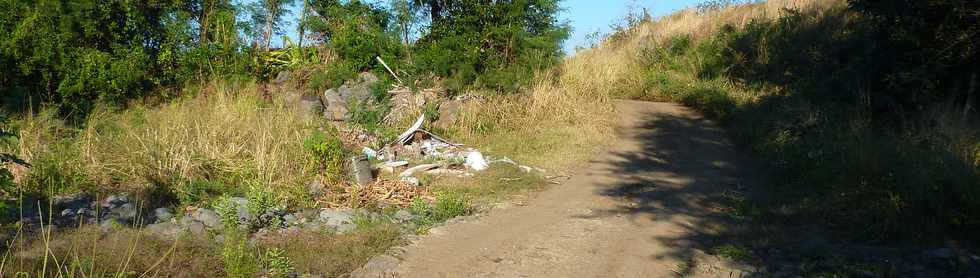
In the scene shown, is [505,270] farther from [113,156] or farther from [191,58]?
[191,58]

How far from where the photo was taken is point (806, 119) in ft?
35.5

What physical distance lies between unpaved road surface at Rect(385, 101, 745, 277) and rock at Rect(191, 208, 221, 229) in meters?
1.78

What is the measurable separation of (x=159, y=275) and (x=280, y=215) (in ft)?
6.63

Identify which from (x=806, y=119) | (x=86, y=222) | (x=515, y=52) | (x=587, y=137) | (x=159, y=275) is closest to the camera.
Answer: (x=159, y=275)

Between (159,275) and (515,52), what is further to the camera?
(515,52)

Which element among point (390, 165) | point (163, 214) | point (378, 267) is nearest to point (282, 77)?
point (390, 165)

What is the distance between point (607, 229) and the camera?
6.70m

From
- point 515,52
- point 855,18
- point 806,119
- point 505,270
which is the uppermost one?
point 855,18

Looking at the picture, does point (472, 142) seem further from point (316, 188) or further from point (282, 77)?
point (282, 77)

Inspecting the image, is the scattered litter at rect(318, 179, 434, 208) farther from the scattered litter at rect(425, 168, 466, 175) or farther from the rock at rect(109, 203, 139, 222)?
the rock at rect(109, 203, 139, 222)

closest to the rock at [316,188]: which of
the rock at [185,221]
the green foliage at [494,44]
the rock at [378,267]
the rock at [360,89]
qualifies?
the rock at [185,221]

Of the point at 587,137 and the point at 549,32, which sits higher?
the point at 549,32

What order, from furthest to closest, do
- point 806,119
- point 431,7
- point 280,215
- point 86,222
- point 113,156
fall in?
point 431,7 → point 806,119 → point 113,156 → point 280,215 → point 86,222

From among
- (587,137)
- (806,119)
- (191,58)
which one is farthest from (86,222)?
(806,119)
